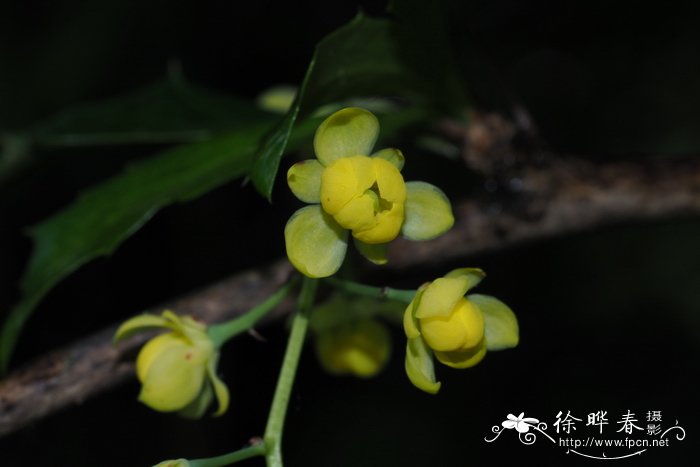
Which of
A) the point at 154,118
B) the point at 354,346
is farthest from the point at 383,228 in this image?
the point at 154,118

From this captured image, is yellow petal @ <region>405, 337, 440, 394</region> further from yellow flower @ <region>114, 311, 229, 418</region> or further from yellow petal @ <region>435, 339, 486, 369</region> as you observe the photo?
yellow flower @ <region>114, 311, 229, 418</region>

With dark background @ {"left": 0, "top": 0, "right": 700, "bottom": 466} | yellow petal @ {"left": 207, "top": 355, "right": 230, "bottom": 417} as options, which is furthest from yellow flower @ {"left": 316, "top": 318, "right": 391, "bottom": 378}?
dark background @ {"left": 0, "top": 0, "right": 700, "bottom": 466}

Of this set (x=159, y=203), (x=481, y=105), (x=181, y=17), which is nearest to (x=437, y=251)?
(x=481, y=105)

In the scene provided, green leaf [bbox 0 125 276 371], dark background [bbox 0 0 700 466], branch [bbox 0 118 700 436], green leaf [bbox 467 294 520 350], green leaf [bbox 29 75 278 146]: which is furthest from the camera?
dark background [bbox 0 0 700 466]

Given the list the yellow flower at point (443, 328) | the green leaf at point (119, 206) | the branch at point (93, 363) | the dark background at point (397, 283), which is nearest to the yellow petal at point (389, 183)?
the yellow flower at point (443, 328)

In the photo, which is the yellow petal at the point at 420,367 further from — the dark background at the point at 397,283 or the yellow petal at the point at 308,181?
the dark background at the point at 397,283

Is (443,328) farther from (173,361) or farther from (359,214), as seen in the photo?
(173,361)
